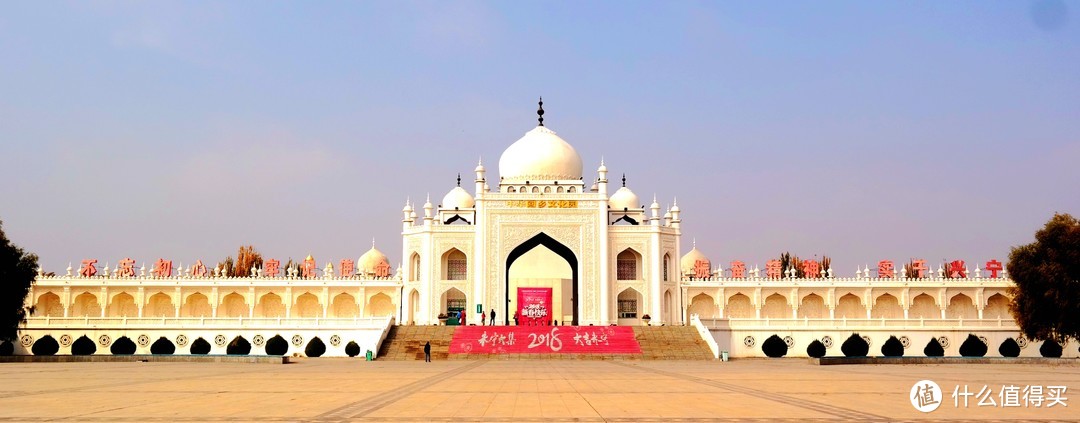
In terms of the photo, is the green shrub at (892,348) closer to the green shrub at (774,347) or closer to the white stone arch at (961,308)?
the green shrub at (774,347)

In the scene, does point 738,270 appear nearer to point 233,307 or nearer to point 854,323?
point 854,323

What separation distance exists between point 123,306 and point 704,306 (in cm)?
3070

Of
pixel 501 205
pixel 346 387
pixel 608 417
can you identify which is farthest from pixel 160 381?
pixel 501 205

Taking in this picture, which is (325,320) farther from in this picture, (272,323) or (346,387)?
(346,387)

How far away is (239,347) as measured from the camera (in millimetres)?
45000

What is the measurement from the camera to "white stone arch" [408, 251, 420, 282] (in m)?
50.4

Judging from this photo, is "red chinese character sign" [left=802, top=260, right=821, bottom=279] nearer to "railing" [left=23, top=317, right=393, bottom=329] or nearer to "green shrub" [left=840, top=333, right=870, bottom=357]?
"green shrub" [left=840, top=333, right=870, bottom=357]

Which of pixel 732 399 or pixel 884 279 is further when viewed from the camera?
pixel 884 279

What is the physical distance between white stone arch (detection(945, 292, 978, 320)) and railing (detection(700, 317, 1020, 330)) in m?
3.52

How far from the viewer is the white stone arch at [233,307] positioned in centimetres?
5312

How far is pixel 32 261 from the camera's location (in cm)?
4050

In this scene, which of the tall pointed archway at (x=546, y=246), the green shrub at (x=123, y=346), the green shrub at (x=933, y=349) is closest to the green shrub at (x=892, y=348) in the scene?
the green shrub at (x=933, y=349)

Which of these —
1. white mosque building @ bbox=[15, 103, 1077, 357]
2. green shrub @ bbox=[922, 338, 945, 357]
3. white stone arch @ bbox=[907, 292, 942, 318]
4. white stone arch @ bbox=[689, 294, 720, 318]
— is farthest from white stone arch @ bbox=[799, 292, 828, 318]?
green shrub @ bbox=[922, 338, 945, 357]

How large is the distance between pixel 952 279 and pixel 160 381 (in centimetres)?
4170
